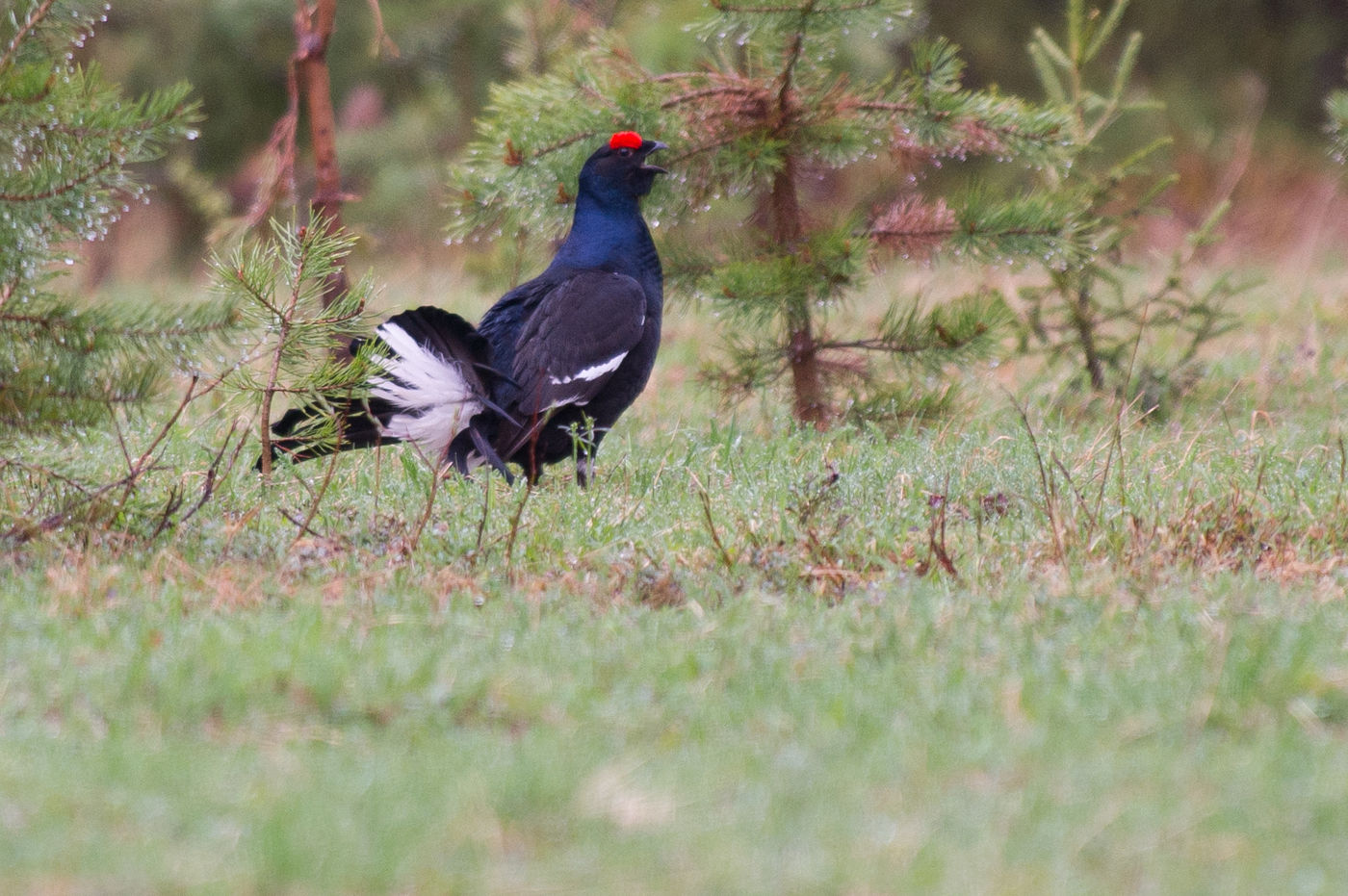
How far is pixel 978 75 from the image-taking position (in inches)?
797

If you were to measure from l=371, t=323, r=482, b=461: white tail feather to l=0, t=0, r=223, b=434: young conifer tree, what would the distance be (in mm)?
1334

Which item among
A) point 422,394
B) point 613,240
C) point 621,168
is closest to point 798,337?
point 613,240

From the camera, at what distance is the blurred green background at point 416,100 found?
15164 millimetres

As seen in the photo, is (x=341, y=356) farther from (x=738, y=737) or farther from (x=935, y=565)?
(x=738, y=737)

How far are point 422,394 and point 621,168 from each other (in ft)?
4.57

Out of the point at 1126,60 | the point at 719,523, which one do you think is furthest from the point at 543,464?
the point at 1126,60

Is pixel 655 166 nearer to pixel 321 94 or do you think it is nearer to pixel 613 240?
pixel 613 240

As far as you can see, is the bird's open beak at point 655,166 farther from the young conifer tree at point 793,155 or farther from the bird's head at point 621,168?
the young conifer tree at point 793,155

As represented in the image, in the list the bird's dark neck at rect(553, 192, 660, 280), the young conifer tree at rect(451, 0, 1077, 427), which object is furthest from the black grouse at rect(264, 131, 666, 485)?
the young conifer tree at rect(451, 0, 1077, 427)

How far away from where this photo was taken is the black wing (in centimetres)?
636

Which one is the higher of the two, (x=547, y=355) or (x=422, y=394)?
(x=547, y=355)

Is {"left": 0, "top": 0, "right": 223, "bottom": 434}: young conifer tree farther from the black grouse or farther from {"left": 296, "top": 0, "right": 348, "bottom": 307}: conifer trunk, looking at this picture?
{"left": 296, "top": 0, "right": 348, "bottom": 307}: conifer trunk

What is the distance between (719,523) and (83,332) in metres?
2.07

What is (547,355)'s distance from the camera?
6.39m
